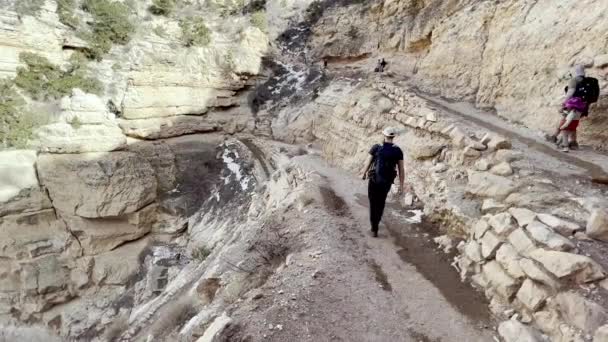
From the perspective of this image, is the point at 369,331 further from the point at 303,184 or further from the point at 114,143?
the point at 114,143

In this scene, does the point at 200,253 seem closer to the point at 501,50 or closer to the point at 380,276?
the point at 380,276

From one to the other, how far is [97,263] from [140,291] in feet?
7.19

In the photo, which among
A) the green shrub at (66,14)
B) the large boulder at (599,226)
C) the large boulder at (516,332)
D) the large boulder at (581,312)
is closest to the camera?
the large boulder at (581,312)

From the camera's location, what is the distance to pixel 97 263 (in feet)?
38.3

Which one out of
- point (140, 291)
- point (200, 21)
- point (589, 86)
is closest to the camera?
point (589, 86)

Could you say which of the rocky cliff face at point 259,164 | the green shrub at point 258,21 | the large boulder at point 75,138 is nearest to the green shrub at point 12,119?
the rocky cliff face at point 259,164

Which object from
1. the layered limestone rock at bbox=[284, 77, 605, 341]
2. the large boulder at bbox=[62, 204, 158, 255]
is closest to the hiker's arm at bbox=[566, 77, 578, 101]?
the layered limestone rock at bbox=[284, 77, 605, 341]

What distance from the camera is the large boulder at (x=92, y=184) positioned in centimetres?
1143

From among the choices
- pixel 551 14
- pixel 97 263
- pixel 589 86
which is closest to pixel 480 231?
pixel 589 86

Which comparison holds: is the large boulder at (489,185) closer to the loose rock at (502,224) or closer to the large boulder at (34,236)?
the loose rock at (502,224)

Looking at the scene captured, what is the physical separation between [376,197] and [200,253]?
6.98 m

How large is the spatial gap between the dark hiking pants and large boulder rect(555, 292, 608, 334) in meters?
2.30

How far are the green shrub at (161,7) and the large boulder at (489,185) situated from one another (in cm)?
1654

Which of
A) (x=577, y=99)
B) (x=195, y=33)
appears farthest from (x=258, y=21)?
(x=577, y=99)
